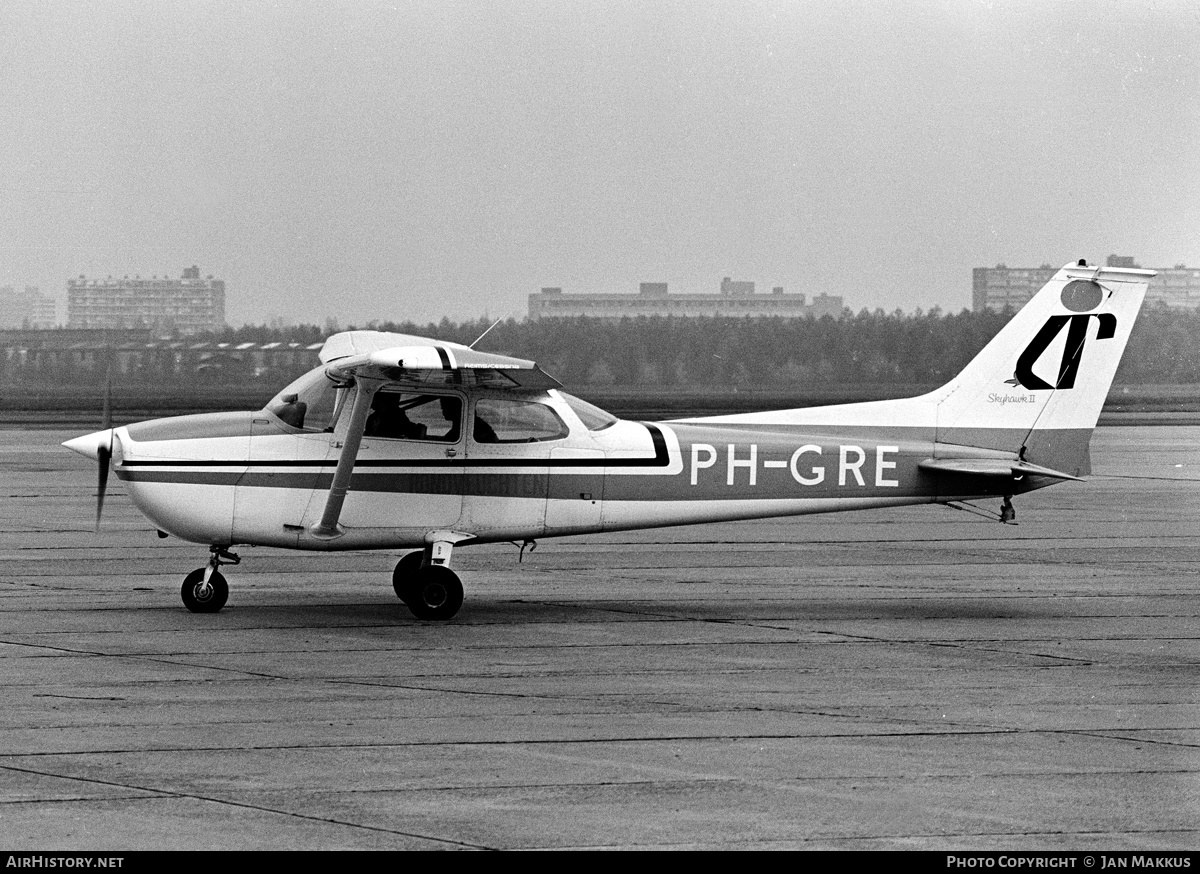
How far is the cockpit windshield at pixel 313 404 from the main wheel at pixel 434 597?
1468 millimetres

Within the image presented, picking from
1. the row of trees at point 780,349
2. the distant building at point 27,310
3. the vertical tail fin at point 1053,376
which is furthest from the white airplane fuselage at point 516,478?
the distant building at point 27,310

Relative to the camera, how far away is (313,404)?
12352mm

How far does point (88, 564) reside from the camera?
15500 mm

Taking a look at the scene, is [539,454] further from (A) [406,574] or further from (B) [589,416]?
(A) [406,574]

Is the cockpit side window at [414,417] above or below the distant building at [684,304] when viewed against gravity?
below

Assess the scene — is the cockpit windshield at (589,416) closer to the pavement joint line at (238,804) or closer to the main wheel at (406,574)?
the main wheel at (406,574)

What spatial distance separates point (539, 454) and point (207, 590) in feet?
9.49

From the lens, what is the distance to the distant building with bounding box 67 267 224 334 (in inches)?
2630

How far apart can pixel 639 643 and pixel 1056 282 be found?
5.04 m

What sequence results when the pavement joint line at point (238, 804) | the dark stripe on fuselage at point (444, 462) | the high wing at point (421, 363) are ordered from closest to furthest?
the pavement joint line at point (238, 804), the high wing at point (421, 363), the dark stripe on fuselage at point (444, 462)

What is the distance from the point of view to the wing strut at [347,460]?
1183 cm

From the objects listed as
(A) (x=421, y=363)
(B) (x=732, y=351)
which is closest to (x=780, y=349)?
(B) (x=732, y=351)
